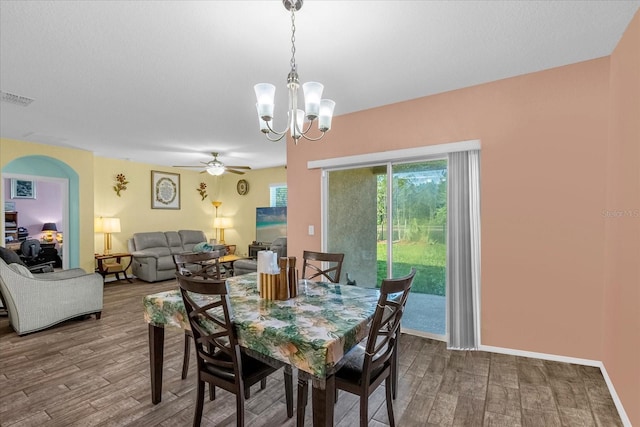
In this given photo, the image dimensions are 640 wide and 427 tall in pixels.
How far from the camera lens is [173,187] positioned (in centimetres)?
762

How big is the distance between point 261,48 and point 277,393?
8.51ft

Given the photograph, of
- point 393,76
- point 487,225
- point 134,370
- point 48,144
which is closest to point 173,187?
point 48,144

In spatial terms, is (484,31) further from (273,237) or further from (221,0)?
(273,237)

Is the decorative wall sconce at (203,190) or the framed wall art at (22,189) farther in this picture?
the decorative wall sconce at (203,190)

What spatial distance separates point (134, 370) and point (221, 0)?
2.92 m

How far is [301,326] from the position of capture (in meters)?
1.59

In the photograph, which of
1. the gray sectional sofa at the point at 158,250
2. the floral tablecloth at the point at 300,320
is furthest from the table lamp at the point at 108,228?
the floral tablecloth at the point at 300,320

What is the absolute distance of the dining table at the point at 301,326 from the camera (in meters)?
1.41

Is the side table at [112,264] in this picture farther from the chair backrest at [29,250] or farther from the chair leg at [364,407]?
the chair leg at [364,407]

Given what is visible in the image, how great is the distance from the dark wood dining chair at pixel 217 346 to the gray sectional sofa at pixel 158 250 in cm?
497

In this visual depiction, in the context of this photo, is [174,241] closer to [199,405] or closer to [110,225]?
[110,225]

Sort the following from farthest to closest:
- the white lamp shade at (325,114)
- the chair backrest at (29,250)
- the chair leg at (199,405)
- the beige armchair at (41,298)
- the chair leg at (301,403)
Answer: the chair backrest at (29,250) → the beige armchair at (41,298) → the white lamp shade at (325,114) → the chair leg at (199,405) → the chair leg at (301,403)

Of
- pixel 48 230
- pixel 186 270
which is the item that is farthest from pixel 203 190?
pixel 186 270

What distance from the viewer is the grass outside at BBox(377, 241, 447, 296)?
336 cm
